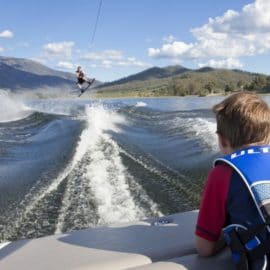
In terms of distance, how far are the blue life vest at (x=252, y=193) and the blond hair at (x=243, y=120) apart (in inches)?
2.2

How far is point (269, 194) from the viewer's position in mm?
1843

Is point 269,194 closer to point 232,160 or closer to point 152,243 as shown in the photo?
point 232,160

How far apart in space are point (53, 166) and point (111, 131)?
4.35 metres

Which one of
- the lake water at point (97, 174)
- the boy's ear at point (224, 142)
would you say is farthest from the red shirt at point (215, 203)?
the lake water at point (97, 174)

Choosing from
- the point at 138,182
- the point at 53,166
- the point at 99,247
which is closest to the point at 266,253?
the point at 99,247

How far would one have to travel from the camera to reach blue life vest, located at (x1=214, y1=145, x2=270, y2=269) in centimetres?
184

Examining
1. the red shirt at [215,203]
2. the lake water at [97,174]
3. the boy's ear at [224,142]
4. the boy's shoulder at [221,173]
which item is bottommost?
the lake water at [97,174]

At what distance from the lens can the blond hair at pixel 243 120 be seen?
1933mm

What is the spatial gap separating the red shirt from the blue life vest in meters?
0.05

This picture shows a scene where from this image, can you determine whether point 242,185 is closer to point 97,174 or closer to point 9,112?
point 97,174

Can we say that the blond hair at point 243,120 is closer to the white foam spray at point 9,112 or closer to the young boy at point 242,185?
the young boy at point 242,185

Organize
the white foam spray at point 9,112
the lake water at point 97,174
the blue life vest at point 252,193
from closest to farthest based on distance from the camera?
1. the blue life vest at point 252,193
2. the lake water at point 97,174
3. the white foam spray at point 9,112

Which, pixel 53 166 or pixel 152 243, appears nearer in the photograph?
pixel 152 243

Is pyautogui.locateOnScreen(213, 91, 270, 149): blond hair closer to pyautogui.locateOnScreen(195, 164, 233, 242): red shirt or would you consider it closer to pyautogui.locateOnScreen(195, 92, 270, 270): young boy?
pyautogui.locateOnScreen(195, 92, 270, 270): young boy
